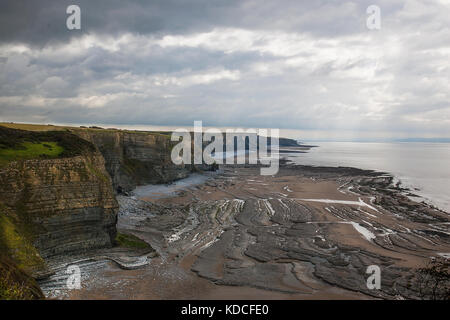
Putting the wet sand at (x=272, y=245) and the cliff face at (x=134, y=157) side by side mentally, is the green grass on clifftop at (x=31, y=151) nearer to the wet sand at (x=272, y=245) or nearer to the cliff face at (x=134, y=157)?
the wet sand at (x=272, y=245)

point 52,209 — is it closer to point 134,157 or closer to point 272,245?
point 272,245

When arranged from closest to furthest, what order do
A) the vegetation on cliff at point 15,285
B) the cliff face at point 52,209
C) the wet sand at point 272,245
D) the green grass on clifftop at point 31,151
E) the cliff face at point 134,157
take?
the vegetation on cliff at point 15,285, the cliff face at point 52,209, the wet sand at point 272,245, the green grass on clifftop at point 31,151, the cliff face at point 134,157

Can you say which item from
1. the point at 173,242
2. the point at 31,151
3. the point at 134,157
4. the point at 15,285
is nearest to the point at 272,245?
the point at 173,242

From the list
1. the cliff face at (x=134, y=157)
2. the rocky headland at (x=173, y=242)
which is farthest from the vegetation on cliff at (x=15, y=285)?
the cliff face at (x=134, y=157)

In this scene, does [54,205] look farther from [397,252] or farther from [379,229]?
[379,229]

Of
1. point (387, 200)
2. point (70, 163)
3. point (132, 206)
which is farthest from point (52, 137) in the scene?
point (387, 200)

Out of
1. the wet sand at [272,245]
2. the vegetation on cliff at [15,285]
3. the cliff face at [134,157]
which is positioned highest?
the cliff face at [134,157]
